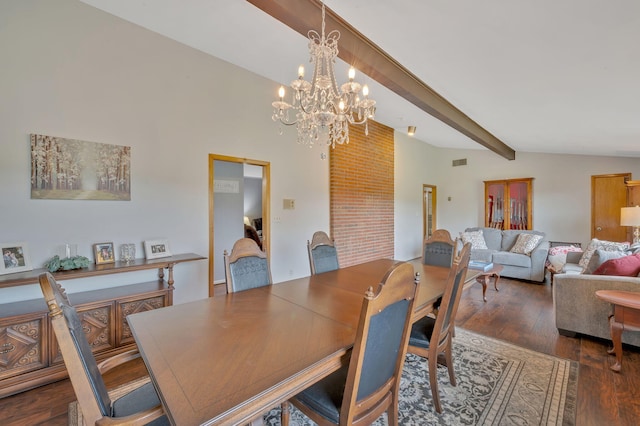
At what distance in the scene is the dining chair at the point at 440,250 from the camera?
289 cm

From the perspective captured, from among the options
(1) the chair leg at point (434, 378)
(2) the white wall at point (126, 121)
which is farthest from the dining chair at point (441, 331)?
(2) the white wall at point (126, 121)

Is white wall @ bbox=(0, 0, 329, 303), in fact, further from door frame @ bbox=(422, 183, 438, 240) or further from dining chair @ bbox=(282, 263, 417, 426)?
door frame @ bbox=(422, 183, 438, 240)

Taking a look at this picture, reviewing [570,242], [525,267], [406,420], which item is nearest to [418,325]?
[406,420]

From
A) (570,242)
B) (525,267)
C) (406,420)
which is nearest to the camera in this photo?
(406,420)

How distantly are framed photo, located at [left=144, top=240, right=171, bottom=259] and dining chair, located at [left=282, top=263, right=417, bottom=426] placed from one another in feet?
7.49

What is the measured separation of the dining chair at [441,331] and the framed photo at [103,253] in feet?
9.29

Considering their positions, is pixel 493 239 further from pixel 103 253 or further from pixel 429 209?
pixel 103 253

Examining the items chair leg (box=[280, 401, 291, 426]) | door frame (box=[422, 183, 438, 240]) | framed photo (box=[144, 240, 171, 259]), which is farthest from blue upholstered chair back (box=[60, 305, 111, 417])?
door frame (box=[422, 183, 438, 240])

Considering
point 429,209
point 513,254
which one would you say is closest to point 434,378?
point 513,254

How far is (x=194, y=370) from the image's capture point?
100cm

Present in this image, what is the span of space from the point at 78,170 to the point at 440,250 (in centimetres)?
371

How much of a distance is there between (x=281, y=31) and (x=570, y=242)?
7083mm

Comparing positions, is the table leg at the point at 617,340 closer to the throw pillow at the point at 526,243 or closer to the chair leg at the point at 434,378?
the chair leg at the point at 434,378

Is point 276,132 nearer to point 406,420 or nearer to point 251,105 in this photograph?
point 251,105
